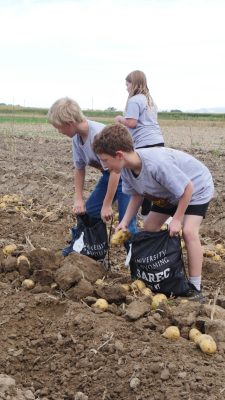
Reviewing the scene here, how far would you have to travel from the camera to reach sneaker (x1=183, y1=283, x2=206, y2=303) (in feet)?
13.7

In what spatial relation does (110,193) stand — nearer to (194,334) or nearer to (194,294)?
(194,294)

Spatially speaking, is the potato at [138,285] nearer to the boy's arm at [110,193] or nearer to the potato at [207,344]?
the boy's arm at [110,193]

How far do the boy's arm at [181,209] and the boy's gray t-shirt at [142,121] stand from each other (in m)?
1.52

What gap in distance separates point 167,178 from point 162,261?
24.6 inches

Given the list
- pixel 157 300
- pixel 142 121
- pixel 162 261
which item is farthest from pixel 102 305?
pixel 142 121

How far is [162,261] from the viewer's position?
420 cm

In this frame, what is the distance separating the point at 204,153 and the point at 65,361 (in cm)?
1078

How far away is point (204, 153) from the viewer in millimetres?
13445

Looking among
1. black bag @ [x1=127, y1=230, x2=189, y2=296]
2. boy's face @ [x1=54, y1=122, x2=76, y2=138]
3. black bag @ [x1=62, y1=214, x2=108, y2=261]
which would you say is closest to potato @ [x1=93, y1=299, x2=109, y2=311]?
black bag @ [x1=127, y1=230, x2=189, y2=296]

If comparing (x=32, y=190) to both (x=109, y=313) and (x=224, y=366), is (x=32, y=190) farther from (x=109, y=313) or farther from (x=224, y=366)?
(x=224, y=366)

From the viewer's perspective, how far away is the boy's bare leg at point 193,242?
4277mm

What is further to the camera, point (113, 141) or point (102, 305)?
point (113, 141)

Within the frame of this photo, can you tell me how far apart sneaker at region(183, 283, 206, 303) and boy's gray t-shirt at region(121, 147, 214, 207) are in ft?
2.08

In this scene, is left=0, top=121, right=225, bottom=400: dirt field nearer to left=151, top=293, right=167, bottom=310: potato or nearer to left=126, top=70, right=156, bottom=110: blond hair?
left=151, top=293, right=167, bottom=310: potato
